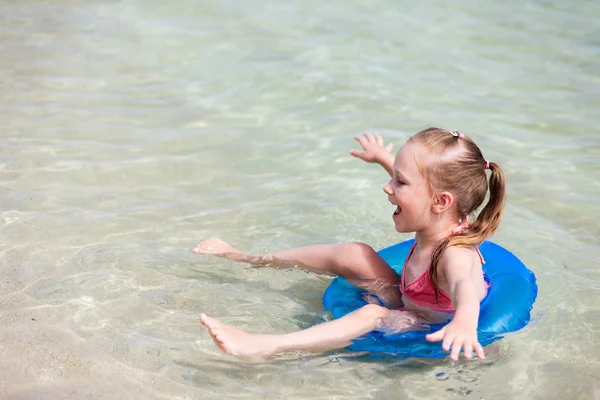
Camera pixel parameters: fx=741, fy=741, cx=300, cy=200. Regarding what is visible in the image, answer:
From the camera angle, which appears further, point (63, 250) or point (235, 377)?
point (63, 250)

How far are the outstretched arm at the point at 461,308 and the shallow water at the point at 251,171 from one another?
13.6 inches

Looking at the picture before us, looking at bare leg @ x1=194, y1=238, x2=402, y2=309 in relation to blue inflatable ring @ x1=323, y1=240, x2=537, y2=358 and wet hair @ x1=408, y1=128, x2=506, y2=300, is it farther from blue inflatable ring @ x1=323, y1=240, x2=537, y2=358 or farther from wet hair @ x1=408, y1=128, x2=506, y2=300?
wet hair @ x1=408, y1=128, x2=506, y2=300

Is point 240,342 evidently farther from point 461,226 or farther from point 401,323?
point 461,226

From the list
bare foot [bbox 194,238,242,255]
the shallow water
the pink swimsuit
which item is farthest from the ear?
bare foot [bbox 194,238,242,255]

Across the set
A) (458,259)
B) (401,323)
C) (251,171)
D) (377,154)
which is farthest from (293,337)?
(251,171)

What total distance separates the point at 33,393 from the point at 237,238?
1.66 metres

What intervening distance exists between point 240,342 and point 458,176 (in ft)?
3.72

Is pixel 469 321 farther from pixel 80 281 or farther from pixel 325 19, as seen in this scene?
pixel 325 19

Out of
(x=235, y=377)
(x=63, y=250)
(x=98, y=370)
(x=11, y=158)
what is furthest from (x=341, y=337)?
(x=11, y=158)

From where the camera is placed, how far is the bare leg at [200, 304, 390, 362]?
2770 millimetres

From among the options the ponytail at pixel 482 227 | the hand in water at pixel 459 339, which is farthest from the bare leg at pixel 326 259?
the hand in water at pixel 459 339

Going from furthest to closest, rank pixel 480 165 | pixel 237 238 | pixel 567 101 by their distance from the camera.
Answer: pixel 567 101 → pixel 237 238 → pixel 480 165

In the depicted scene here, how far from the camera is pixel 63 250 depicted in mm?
3666

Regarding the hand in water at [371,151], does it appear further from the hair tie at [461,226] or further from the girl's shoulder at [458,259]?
the girl's shoulder at [458,259]
